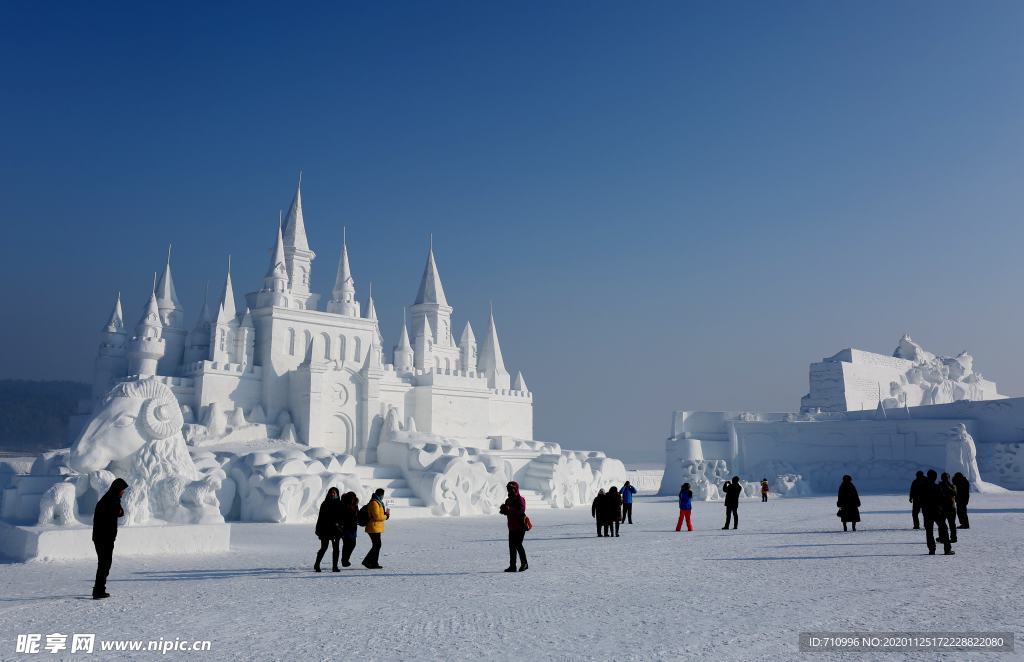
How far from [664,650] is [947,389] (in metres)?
54.4

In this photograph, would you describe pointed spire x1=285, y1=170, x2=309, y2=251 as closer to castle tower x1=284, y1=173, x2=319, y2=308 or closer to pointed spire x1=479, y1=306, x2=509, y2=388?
castle tower x1=284, y1=173, x2=319, y2=308

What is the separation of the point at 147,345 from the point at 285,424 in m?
6.56

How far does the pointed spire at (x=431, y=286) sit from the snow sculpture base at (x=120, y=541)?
35271mm

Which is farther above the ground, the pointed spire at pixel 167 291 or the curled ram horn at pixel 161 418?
the pointed spire at pixel 167 291

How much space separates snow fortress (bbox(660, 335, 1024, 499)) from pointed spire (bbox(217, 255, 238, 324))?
20746 millimetres

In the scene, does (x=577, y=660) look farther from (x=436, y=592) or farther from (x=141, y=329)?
(x=141, y=329)

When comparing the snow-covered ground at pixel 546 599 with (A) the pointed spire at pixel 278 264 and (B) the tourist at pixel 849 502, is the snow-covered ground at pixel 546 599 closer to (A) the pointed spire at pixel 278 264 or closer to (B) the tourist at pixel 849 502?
(B) the tourist at pixel 849 502

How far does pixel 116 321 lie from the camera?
122 ft

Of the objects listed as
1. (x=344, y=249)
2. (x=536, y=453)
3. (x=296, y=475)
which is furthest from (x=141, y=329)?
(x=536, y=453)

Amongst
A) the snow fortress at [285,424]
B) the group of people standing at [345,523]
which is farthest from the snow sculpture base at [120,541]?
the group of people standing at [345,523]

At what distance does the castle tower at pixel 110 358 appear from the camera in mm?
→ 35938

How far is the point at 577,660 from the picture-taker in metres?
6.08

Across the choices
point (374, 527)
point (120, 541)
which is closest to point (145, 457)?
point (120, 541)

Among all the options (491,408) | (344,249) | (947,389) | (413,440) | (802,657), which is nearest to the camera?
(802,657)
